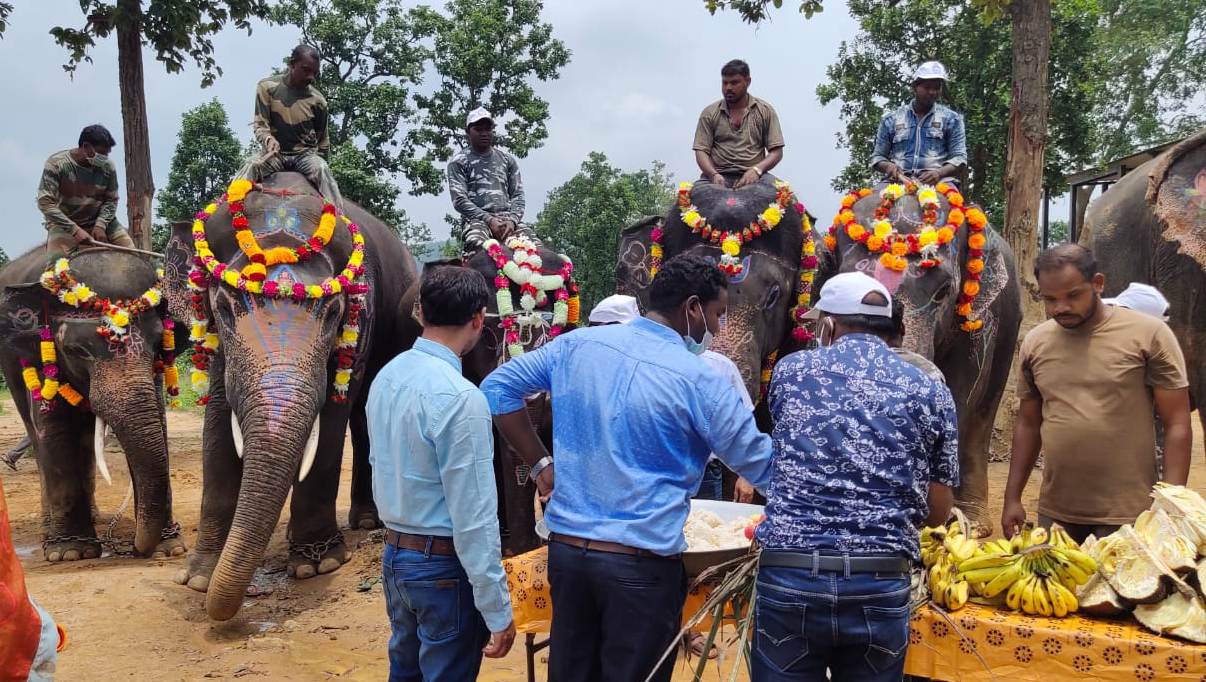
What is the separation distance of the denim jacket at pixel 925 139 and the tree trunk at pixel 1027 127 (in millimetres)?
4077

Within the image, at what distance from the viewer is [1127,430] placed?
15.1 ft

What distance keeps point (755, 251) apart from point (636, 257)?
3.73 feet

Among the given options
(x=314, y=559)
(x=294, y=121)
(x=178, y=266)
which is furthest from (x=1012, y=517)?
(x=294, y=121)

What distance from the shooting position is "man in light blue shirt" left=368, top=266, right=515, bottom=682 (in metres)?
3.46

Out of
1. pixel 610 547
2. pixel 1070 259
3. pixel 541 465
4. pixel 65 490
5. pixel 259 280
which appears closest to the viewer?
pixel 610 547

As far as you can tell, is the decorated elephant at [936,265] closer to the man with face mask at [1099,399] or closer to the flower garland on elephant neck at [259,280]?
the man with face mask at [1099,399]

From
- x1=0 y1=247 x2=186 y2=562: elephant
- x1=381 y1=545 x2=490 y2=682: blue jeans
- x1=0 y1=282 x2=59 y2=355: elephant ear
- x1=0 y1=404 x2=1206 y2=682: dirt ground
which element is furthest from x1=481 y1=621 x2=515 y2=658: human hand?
x1=0 y1=282 x2=59 y2=355: elephant ear

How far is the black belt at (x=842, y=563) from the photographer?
2984 mm

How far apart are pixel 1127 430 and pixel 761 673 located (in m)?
2.54

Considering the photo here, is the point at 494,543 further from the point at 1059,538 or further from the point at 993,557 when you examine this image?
the point at 1059,538

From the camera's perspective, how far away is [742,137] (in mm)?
7934

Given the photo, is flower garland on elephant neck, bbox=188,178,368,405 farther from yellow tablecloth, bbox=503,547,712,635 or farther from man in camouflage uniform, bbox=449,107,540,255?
yellow tablecloth, bbox=503,547,712,635

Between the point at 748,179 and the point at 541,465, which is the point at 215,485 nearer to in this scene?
the point at 541,465

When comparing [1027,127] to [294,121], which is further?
[1027,127]
